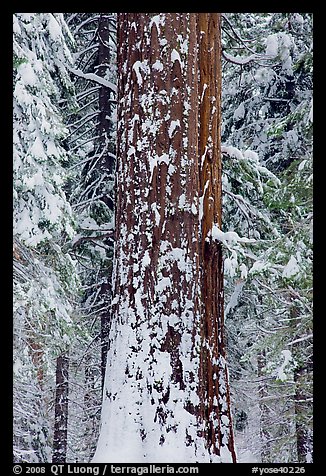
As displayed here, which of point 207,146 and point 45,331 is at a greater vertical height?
point 207,146

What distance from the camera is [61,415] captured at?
11977mm

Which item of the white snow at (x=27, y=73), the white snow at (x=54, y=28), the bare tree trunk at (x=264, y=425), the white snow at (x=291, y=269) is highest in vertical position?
the white snow at (x=54, y=28)

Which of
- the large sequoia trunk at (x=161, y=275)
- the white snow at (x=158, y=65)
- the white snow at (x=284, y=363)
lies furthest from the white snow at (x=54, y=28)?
the white snow at (x=284, y=363)

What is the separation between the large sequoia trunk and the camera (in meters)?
2.90

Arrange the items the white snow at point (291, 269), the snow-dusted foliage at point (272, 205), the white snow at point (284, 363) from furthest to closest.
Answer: the white snow at point (284, 363) → the snow-dusted foliage at point (272, 205) → the white snow at point (291, 269)

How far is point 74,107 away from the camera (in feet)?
26.1

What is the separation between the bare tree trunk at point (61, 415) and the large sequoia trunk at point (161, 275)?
8713mm

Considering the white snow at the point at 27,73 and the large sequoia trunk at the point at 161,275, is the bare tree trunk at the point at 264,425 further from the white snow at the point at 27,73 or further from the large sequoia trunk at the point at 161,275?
the white snow at the point at 27,73

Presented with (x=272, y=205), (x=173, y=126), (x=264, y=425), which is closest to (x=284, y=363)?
(x=272, y=205)

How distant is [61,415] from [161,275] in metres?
10.2

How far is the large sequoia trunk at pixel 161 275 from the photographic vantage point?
290 centimetres
